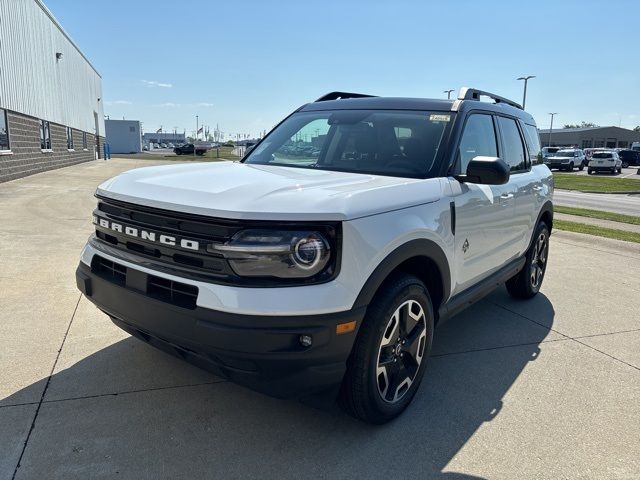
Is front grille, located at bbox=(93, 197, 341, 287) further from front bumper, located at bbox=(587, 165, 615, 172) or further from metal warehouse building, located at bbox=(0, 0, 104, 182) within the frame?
front bumper, located at bbox=(587, 165, 615, 172)

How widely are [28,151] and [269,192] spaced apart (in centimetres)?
1941

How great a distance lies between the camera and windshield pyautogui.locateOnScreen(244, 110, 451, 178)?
11.4 ft

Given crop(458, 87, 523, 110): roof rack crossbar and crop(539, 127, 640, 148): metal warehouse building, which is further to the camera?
crop(539, 127, 640, 148): metal warehouse building

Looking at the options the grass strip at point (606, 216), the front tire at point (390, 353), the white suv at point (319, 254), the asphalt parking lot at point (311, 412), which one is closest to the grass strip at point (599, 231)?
the grass strip at point (606, 216)

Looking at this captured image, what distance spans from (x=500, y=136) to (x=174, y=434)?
3.50 metres

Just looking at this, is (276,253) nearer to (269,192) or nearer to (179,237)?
(269,192)

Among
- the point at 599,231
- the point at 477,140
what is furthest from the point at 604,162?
the point at 477,140

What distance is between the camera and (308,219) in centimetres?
231

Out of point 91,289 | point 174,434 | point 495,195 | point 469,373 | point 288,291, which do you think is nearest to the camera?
point 288,291

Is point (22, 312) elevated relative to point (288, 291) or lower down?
lower down

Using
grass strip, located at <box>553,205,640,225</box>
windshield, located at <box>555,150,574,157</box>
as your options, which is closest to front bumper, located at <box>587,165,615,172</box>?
windshield, located at <box>555,150,574,157</box>

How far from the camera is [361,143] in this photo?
380 centimetres

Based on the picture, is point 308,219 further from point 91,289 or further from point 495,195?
point 495,195

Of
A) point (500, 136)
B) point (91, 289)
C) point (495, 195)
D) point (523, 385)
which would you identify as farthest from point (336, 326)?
point (500, 136)
